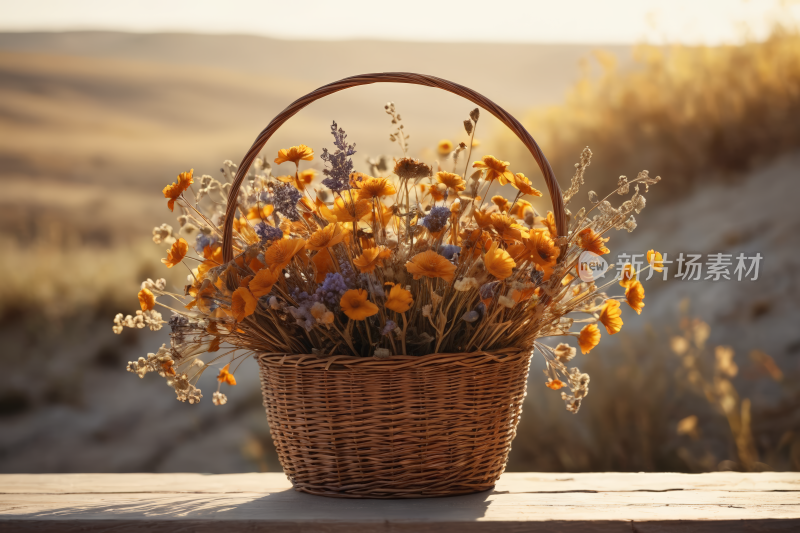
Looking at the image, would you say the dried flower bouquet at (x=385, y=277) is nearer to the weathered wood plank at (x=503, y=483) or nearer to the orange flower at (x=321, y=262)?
the orange flower at (x=321, y=262)

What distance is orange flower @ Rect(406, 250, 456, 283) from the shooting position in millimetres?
902

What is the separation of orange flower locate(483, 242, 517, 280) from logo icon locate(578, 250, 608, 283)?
182 millimetres

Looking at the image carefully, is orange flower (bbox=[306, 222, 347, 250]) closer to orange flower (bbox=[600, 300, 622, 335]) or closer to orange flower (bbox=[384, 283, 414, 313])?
orange flower (bbox=[384, 283, 414, 313])

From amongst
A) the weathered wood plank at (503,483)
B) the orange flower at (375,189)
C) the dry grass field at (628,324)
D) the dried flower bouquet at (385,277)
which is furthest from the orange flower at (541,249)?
the weathered wood plank at (503,483)

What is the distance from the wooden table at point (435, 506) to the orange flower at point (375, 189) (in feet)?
1.54

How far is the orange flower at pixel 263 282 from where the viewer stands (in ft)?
3.04

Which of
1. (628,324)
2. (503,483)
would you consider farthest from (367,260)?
(628,324)

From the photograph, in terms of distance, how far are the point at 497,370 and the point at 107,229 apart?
9.51 m

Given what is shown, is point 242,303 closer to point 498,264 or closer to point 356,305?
point 356,305

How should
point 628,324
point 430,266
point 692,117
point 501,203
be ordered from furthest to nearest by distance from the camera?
point 692,117 < point 628,324 < point 501,203 < point 430,266

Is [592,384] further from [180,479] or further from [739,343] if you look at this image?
[180,479]

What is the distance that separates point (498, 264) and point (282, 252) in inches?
12.1

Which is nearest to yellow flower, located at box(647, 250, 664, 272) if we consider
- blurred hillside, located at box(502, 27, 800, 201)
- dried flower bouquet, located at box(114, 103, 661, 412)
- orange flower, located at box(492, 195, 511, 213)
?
dried flower bouquet, located at box(114, 103, 661, 412)

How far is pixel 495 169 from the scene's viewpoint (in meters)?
1.07
